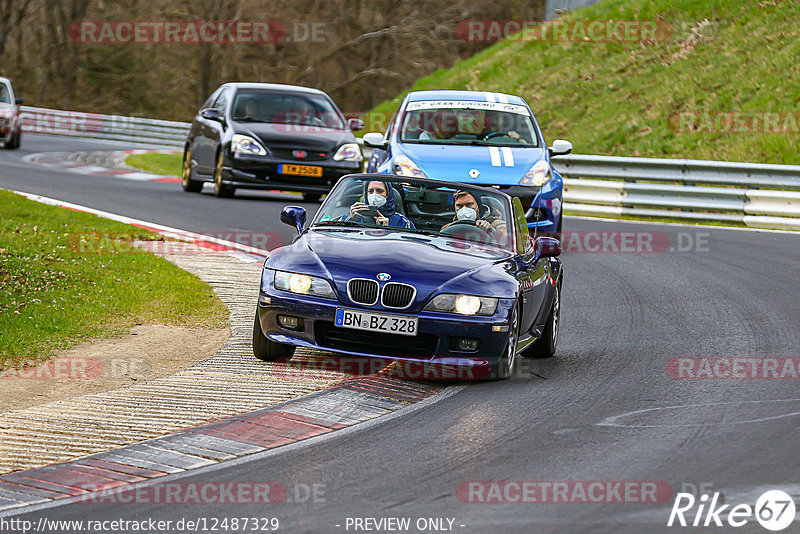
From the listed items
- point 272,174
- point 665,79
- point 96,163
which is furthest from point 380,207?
point 665,79

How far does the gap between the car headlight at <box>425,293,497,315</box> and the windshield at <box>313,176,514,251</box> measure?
3.66ft

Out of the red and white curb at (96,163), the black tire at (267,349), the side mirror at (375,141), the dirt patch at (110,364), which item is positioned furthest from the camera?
the red and white curb at (96,163)

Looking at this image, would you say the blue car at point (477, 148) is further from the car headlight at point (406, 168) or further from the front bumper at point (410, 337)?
the front bumper at point (410, 337)

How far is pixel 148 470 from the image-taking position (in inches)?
224

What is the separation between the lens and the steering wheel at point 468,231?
896cm

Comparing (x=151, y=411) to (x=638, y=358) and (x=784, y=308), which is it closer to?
(x=638, y=358)

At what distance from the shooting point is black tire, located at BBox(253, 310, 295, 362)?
8148 millimetres

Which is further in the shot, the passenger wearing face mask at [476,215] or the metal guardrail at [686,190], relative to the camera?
the metal guardrail at [686,190]

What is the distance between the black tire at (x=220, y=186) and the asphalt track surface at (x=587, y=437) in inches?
317

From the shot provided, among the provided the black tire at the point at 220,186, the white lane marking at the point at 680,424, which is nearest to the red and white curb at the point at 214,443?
the white lane marking at the point at 680,424

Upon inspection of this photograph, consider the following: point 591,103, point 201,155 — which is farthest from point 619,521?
point 591,103

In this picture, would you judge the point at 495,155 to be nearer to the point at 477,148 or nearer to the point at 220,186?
the point at 477,148

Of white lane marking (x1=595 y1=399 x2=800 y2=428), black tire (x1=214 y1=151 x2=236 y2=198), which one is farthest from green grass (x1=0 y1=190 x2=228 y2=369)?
black tire (x1=214 y1=151 x2=236 y2=198)

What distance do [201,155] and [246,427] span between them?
13.8 m
